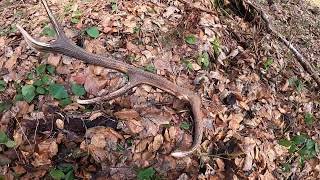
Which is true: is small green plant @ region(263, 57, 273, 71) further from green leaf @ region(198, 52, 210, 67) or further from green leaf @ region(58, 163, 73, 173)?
green leaf @ region(58, 163, 73, 173)

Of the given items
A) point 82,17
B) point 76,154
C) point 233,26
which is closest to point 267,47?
point 233,26

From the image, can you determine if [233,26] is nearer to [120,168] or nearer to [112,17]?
[112,17]

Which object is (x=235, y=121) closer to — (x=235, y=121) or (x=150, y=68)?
(x=235, y=121)

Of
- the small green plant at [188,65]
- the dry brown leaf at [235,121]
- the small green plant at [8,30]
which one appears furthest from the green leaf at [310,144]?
the small green plant at [8,30]

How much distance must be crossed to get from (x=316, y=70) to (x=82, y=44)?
320 centimetres

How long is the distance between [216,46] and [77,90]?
169 centimetres

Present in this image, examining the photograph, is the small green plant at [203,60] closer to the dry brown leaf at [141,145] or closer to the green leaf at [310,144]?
the dry brown leaf at [141,145]

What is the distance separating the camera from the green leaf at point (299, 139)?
4512 millimetres

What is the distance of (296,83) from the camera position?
511 cm

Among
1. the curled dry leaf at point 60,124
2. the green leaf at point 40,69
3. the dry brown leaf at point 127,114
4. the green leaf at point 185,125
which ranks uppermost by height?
the green leaf at point 40,69

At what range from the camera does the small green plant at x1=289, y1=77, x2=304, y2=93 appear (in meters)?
5.07

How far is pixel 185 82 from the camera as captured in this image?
171 inches

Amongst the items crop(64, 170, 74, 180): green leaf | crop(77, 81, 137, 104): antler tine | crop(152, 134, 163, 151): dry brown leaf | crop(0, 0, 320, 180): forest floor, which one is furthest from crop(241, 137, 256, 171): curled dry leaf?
crop(64, 170, 74, 180): green leaf

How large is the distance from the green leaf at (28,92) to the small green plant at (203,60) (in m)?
1.77
